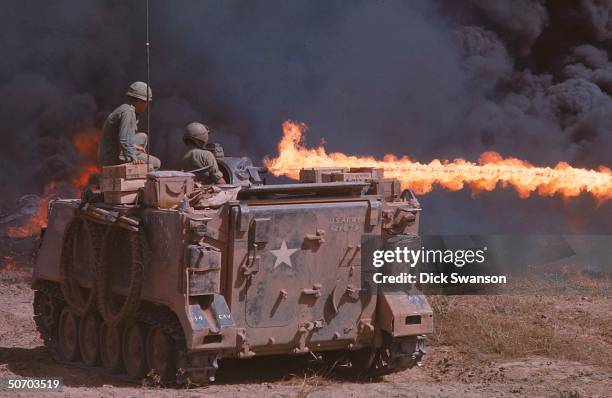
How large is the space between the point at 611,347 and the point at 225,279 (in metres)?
5.50

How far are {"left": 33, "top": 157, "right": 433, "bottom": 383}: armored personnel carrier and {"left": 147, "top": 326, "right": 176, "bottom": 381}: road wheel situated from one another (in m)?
0.01

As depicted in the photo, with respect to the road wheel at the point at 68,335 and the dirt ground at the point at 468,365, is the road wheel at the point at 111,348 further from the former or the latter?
the road wheel at the point at 68,335

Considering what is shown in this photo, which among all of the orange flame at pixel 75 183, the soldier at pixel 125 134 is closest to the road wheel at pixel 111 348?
the soldier at pixel 125 134

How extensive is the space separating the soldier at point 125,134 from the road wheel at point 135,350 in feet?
6.78

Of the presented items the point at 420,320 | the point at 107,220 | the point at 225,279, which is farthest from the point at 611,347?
the point at 107,220

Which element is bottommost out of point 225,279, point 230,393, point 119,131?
point 230,393

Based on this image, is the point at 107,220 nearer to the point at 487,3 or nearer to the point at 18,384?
the point at 18,384

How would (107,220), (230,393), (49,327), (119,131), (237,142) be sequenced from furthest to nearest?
1. (237,142)
2. (49,327)
3. (119,131)
4. (107,220)
5. (230,393)

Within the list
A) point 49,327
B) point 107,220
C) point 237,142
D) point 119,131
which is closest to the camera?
point 107,220

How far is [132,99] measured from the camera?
57.4 ft

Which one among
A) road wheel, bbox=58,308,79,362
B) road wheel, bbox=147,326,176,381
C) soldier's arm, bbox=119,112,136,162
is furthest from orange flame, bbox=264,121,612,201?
road wheel, bbox=147,326,176,381

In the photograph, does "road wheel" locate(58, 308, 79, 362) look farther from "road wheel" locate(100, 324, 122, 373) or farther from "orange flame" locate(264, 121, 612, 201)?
"orange flame" locate(264, 121, 612, 201)

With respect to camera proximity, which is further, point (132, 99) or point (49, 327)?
point (49, 327)

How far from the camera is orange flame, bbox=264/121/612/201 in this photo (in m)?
22.9
